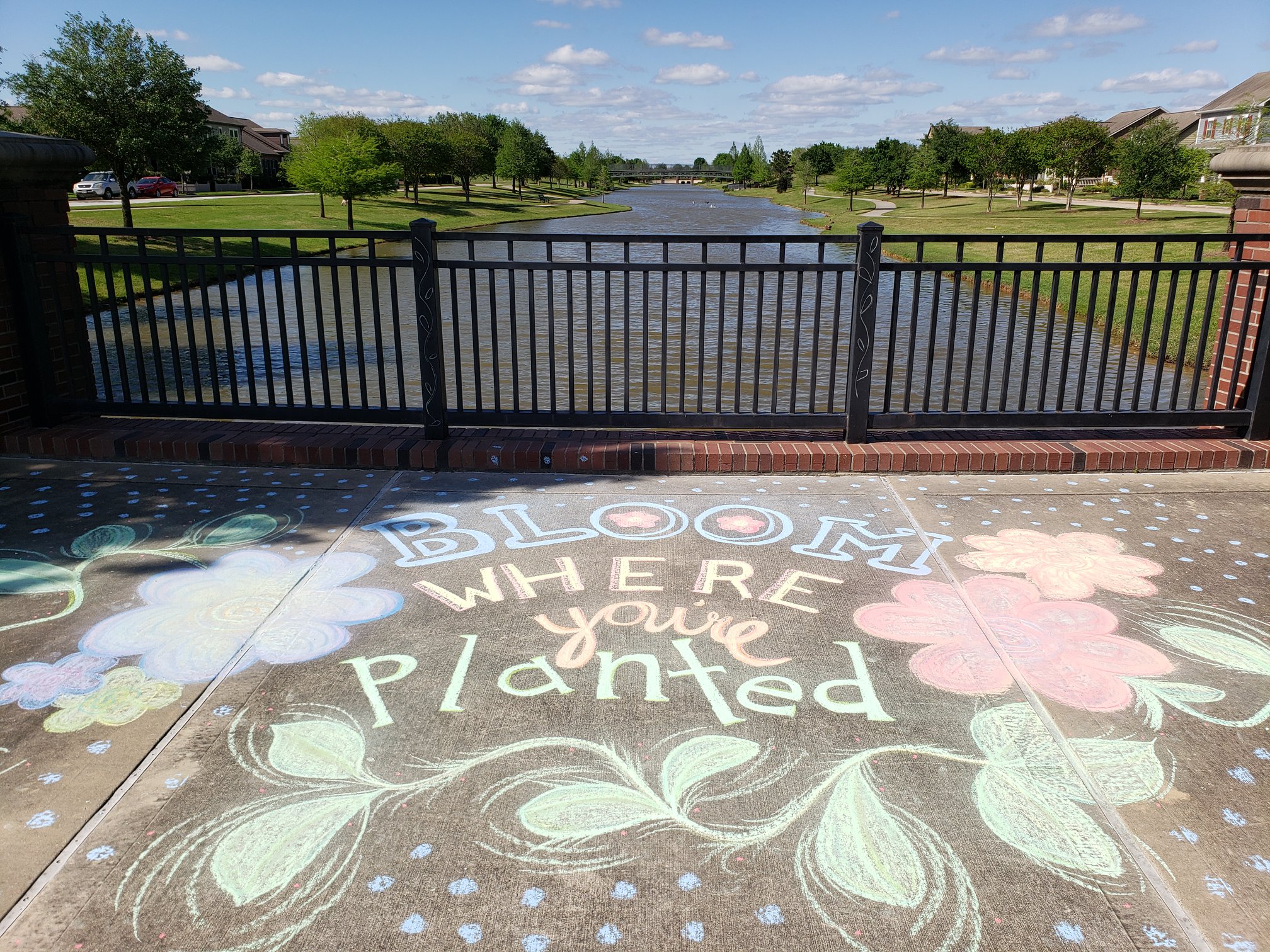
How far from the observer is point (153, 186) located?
5538cm

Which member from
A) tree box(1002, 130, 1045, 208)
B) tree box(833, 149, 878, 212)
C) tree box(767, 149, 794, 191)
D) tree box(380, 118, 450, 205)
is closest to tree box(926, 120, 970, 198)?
tree box(833, 149, 878, 212)

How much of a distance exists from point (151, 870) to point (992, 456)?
457 cm

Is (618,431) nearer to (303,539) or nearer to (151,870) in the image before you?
(303,539)

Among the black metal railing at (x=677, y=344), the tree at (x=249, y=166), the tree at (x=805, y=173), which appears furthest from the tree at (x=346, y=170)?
the tree at (x=805, y=173)

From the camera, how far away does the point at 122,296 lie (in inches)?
693

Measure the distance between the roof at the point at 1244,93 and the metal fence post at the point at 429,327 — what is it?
83.5 metres

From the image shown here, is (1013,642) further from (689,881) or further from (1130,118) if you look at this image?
(1130,118)

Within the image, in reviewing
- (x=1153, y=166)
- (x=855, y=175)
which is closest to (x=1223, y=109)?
(x=855, y=175)

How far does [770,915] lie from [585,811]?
565 mm

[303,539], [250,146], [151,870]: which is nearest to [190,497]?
[303,539]

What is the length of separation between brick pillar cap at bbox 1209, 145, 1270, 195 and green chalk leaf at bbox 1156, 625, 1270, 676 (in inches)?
125

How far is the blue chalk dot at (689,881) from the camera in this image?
6.95ft

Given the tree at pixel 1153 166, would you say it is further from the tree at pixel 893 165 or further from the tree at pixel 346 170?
the tree at pixel 893 165

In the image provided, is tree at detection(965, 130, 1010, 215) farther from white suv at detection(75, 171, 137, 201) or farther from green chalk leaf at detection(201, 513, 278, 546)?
green chalk leaf at detection(201, 513, 278, 546)
